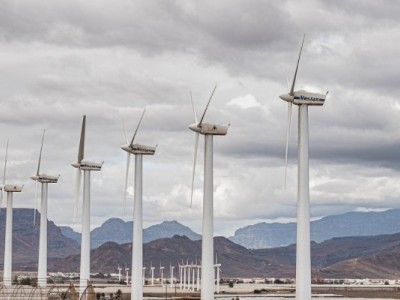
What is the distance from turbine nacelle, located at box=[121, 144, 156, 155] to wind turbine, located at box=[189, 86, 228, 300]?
25865 mm

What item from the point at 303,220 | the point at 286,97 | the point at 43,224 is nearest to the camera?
the point at 303,220

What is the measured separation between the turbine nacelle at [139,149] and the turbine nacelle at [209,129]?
26629mm

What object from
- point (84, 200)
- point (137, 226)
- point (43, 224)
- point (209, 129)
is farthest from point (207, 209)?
point (43, 224)

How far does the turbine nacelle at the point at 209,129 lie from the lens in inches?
4011

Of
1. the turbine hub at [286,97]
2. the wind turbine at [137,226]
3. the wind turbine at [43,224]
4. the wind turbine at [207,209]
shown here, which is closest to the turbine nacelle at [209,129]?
the wind turbine at [207,209]

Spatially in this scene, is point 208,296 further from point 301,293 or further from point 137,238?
point 137,238

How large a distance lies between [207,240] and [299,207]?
16040mm

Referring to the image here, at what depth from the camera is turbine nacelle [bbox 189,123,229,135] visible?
334 ft

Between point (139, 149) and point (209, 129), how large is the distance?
28.4m

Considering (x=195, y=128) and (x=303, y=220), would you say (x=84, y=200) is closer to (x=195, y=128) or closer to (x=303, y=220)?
(x=195, y=128)

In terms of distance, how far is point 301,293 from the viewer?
280 ft

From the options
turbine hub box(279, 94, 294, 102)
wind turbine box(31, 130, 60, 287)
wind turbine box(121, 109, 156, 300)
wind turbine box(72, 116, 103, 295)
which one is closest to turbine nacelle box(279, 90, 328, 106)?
turbine hub box(279, 94, 294, 102)

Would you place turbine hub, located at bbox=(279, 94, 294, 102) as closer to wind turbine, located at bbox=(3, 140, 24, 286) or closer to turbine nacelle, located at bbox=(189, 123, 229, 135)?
turbine nacelle, located at bbox=(189, 123, 229, 135)

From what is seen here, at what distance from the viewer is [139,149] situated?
12875 cm
